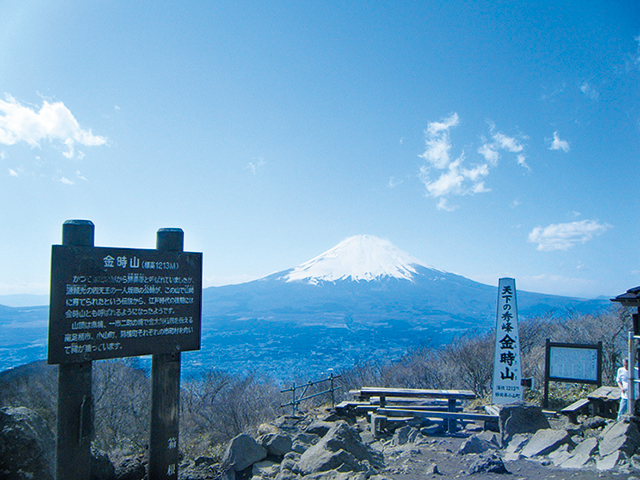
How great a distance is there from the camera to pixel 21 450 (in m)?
5.73

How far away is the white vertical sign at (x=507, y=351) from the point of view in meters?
10.4

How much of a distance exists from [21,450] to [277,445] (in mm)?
3337

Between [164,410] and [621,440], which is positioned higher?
[164,410]

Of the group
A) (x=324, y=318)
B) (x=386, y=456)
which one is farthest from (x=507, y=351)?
(x=324, y=318)

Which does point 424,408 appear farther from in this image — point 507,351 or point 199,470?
point 199,470

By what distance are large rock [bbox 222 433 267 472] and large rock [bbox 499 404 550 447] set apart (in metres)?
4.42

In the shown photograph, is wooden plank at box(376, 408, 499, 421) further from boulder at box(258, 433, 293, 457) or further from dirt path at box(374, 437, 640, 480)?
boulder at box(258, 433, 293, 457)

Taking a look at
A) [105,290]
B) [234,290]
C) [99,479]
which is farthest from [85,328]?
[234,290]

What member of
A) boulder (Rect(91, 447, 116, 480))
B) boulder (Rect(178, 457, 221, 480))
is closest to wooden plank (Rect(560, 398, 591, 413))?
boulder (Rect(178, 457, 221, 480))

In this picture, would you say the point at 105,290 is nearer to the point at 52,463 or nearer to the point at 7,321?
the point at 52,463

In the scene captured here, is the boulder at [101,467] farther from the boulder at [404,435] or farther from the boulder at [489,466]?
the boulder at [489,466]

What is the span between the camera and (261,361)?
69.7 m

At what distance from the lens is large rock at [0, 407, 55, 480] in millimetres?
5648

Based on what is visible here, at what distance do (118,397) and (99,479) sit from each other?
16.2m
